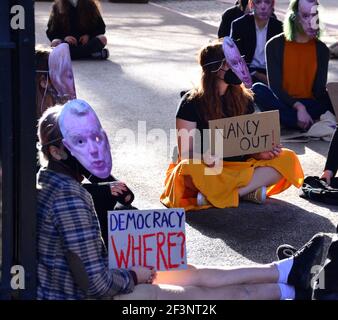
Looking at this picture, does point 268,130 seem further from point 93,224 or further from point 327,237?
point 93,224

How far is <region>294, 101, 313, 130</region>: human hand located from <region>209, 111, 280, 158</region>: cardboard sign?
6.16 ft

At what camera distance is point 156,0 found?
2067 cm

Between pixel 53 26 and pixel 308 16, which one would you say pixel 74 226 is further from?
pixel 53 26

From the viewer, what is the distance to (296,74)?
852 centimetres

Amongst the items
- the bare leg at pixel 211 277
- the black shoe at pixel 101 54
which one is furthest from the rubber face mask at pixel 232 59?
the black shoe at pixel 101 54

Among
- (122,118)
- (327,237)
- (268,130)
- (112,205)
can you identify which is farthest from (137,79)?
(327,237)

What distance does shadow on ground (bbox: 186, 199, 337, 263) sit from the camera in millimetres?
Answer: 5902

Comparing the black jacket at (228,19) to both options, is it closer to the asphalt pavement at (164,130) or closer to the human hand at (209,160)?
the asphalt pavement at (164,130)

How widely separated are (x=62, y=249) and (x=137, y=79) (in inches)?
295

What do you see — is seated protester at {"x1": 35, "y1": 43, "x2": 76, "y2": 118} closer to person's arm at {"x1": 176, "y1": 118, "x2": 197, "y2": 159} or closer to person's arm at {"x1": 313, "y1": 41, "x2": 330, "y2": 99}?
person's arm at {"x1": 176, "y1": 118, "x2": 197, "y2": 159}

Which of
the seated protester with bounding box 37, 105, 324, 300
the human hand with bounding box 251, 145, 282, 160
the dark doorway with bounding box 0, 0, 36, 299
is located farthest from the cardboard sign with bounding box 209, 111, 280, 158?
the dark doorway with bounding box 0, 0, 36, 299

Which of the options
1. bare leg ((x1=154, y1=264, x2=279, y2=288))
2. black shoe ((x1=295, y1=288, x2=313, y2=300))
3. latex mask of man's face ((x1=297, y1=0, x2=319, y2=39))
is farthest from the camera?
latex mask of man's face ((x1=297, y1=0, x2=319, y2=39))

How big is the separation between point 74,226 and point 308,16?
466 cm

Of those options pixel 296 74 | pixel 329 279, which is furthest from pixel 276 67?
pixel 329 279
